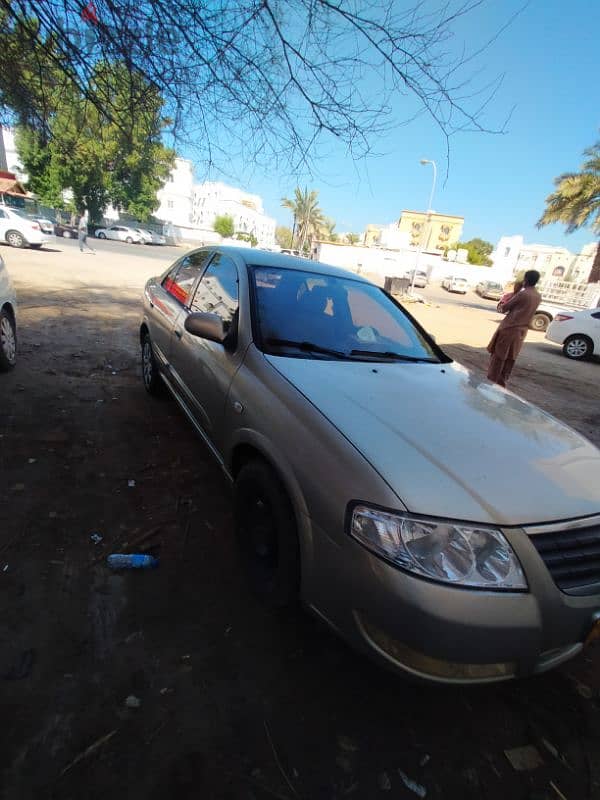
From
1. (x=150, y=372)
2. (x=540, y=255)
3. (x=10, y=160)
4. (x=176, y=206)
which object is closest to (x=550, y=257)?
(x=540, y=255)

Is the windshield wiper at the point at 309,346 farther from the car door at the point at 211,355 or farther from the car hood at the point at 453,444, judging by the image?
the car door at the point at 211,355

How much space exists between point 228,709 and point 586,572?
1425mm

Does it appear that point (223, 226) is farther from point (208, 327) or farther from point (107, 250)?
point (208, 327)

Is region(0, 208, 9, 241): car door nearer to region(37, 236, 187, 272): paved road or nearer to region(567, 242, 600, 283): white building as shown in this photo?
region(37, 236, 187, 272): paved road

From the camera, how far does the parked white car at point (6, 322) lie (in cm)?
426

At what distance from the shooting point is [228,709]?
5.33 feet

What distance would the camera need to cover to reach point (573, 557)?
1.50 meters

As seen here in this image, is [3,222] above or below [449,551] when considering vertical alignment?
below

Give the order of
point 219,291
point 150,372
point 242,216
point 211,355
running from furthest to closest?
point 242,216
point 150,372
point 219,291
point 211,355

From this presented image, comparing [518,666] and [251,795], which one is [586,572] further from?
[251,795]

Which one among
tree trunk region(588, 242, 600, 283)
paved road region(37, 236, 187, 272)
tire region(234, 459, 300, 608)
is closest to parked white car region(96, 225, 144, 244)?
paved road region(37, 236, 187, 272)

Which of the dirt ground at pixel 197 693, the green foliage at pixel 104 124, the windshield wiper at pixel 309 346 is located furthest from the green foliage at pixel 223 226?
the dirt ground at pixel 197 693

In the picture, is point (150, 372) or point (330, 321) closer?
point (330, 321)

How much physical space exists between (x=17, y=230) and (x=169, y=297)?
17.8m
